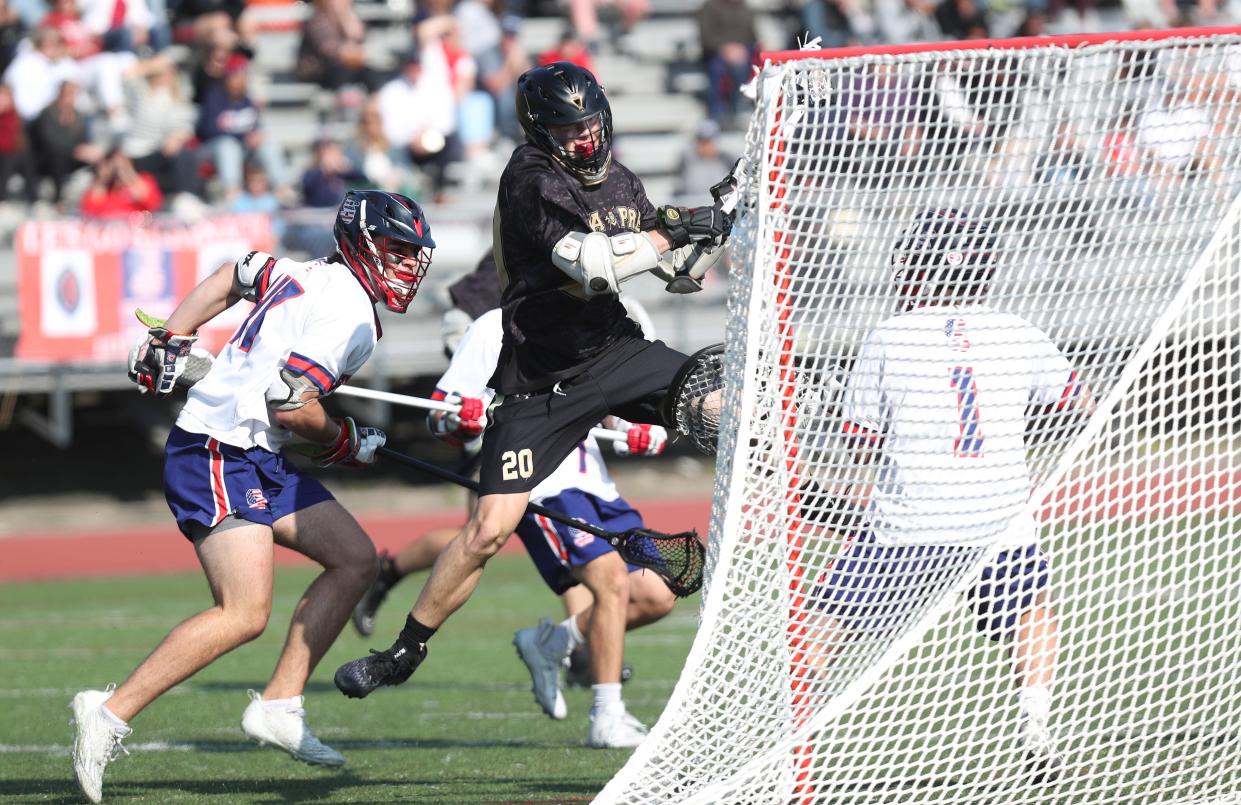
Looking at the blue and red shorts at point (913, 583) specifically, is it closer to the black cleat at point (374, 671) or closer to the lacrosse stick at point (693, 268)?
the lacrosse stick at point (693, 268)

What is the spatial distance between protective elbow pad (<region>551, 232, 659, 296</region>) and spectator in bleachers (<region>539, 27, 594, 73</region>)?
998cm

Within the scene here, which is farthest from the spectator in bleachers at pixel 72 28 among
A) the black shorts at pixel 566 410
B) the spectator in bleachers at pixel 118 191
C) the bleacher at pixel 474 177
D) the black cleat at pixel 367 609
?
the black shorts at pixel 566 410

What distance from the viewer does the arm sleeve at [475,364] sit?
21.3 feet

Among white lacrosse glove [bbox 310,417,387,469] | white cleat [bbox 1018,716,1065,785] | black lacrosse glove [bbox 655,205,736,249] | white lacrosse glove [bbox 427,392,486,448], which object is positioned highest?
black lacrosse glove [bbox 655,205,736,249]

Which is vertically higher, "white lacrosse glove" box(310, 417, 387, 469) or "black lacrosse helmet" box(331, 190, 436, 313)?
"black lacrosse helmet" box(331, 190, 436, 313)

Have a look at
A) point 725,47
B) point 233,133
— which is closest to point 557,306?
point 233,133

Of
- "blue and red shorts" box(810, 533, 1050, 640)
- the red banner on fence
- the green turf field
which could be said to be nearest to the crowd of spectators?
the red banner on fence

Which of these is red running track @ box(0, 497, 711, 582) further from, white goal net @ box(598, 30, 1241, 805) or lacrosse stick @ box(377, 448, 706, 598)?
white goal net @ box(598, 30, 1241, 805)

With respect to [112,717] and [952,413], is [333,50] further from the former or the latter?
[952,413]

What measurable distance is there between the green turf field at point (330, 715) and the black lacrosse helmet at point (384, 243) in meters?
1.48

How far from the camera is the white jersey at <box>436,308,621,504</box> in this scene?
6.37m

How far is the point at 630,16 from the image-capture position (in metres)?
16.7

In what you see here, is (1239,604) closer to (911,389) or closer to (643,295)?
(911,389)

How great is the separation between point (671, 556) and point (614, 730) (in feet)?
2.38
